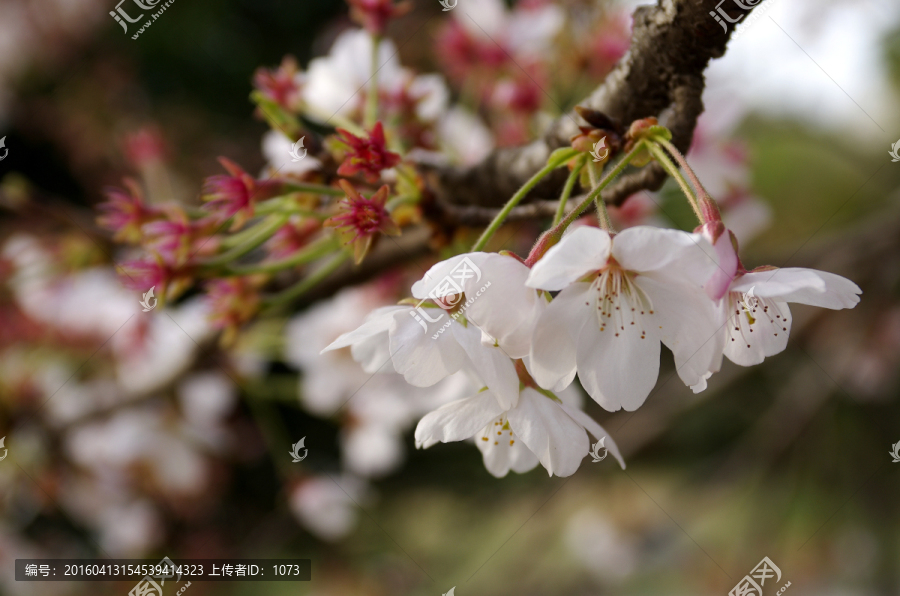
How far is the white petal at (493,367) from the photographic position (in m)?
Result: 0.37

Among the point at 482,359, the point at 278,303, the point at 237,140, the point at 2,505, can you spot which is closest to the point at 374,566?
the point at 2,505

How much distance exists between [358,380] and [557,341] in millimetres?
899

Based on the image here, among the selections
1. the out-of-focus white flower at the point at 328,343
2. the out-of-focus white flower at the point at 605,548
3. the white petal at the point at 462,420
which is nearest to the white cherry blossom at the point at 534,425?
the white petal at the point at 462,420

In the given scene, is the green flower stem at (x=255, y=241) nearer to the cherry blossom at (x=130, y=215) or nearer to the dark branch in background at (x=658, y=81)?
the cherry blossom at (x=130, y=215)

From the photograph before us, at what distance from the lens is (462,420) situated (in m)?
0.42

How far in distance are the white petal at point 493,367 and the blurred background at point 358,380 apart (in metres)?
0.44

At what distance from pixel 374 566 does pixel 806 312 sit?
2561 millimetres

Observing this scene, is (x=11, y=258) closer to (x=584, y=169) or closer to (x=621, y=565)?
(x=584, y=169)

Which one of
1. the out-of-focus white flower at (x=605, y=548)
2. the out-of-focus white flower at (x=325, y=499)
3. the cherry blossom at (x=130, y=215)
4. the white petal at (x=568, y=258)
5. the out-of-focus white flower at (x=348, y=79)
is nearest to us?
the white petal at (x=568, y=258)

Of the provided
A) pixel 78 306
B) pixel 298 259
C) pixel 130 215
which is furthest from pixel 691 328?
pixel 78 306

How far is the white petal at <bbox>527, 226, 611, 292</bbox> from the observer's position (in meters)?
0.32

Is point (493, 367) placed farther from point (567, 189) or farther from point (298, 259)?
point (298, 259)

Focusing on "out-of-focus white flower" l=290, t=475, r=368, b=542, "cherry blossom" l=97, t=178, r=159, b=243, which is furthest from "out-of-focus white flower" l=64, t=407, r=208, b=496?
"cherry blossom" l=97, t=178, r=159, b=243

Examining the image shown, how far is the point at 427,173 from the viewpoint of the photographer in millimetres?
656
